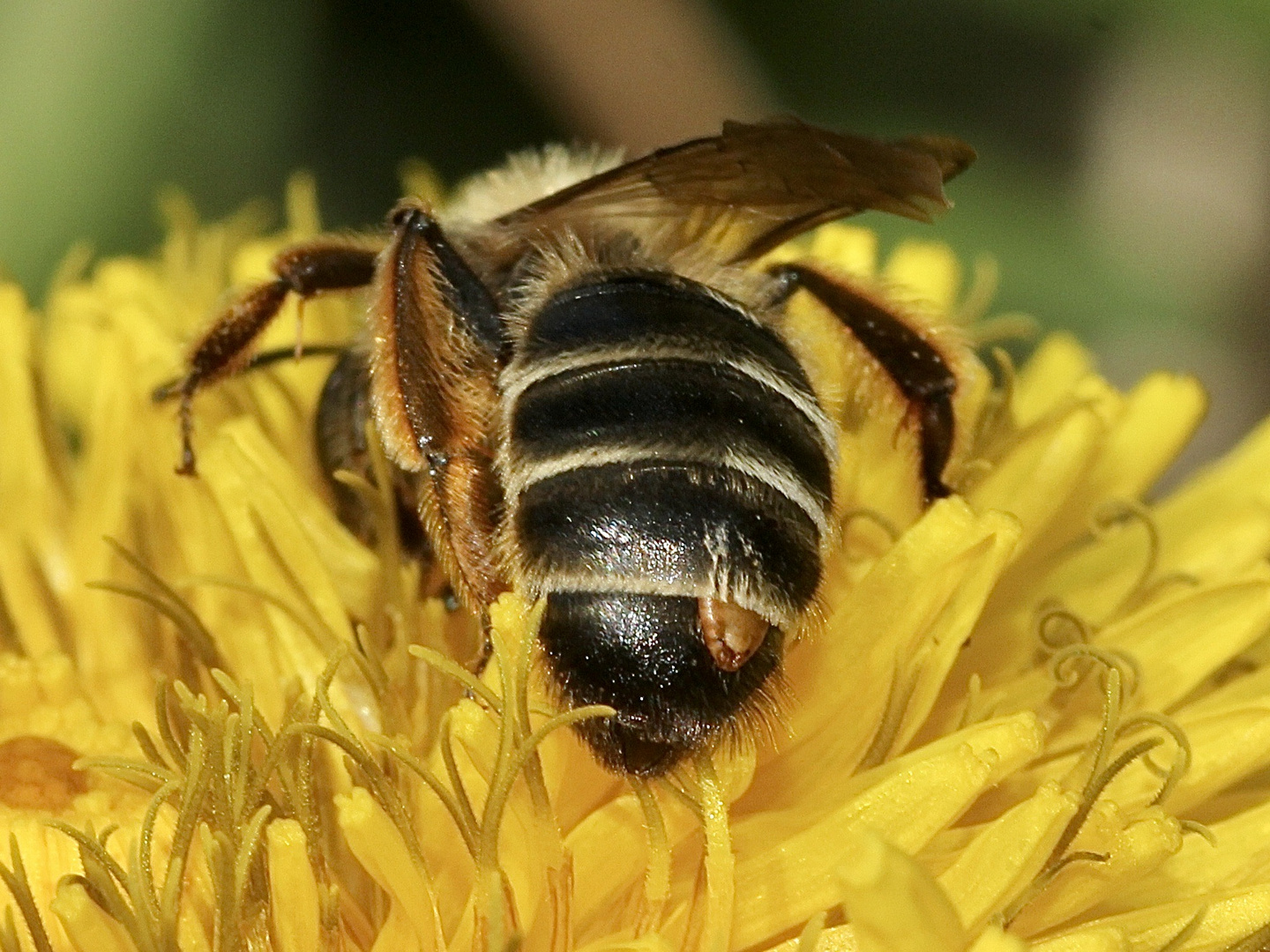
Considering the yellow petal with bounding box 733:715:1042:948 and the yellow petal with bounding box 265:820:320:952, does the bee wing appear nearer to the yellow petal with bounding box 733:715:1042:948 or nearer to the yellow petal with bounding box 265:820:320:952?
the yellow petal with bounding box 733:715:1042:948

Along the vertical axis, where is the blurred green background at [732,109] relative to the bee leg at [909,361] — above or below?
above

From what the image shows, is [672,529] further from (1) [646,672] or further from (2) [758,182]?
(2) [758,182]

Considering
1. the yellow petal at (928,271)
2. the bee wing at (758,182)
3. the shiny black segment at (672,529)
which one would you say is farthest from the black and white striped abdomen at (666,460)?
the yellow petal at (928,271)

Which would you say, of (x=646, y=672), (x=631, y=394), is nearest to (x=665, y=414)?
(x=631, y=394)

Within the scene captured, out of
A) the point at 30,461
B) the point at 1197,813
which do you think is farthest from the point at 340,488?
the point at 1197,813

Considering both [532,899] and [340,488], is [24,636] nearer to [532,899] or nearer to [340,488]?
[340,488]

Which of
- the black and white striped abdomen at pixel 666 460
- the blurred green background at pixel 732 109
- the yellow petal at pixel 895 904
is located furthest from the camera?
the blurred green background at pixel 732 109

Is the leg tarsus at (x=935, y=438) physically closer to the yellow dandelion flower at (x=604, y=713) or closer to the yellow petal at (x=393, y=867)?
the yellow dandelion flower at (x=604, y=713)
